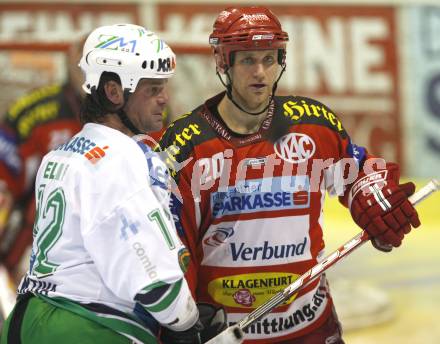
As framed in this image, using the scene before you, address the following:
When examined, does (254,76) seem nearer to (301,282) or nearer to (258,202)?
(258,202)

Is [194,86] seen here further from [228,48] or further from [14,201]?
[228,48]

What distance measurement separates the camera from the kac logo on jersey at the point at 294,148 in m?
2.81

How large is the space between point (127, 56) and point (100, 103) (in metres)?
0.12

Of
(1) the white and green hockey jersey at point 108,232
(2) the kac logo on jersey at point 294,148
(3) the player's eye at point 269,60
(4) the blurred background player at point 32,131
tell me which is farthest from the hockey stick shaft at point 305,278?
(4) the blurred background player at point 32,131

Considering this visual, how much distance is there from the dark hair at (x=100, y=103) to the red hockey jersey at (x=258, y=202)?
0.34 m

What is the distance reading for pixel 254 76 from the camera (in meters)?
2.75

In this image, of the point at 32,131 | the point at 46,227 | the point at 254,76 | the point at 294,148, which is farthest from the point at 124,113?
the point at 32,131

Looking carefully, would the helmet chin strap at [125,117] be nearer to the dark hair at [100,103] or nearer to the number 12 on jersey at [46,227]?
the dark hair at [100,103]

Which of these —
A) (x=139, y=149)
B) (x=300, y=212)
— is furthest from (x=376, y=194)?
(x=139, y=149)

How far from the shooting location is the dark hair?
94.8 inches

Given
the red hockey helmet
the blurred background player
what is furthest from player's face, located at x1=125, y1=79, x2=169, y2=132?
the blurred background player

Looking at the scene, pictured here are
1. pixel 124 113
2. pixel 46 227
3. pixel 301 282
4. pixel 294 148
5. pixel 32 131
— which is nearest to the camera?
pixel 46 227

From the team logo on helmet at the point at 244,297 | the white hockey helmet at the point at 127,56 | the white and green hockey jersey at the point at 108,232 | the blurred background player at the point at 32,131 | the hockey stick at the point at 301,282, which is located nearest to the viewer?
the white and green hockey jersey at the point at 108,232

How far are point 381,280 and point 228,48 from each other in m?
3.22
